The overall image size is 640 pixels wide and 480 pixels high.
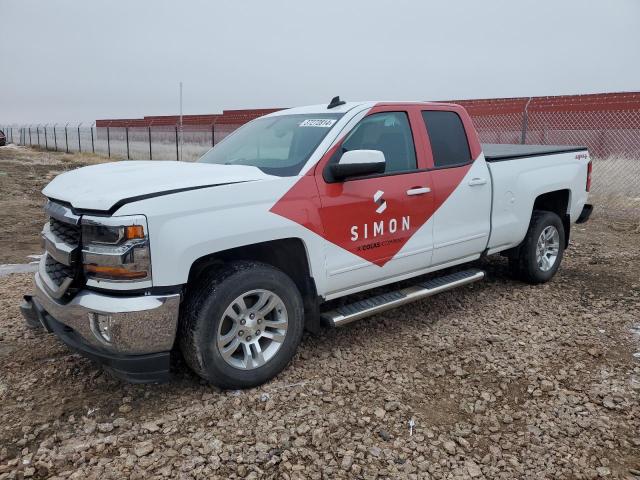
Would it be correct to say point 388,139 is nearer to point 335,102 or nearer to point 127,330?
point 335,102

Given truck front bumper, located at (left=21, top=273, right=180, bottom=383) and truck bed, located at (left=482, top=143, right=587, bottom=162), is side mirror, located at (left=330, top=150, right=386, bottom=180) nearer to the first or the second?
truck front bumper, located at (left=21, top=273, right=180, bottom=383)

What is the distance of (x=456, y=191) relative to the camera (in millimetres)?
4594

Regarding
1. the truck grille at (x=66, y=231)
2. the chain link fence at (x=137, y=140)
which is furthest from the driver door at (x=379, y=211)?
the chain link fence at (x=137, y=140)

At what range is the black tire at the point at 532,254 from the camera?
18.2 feet

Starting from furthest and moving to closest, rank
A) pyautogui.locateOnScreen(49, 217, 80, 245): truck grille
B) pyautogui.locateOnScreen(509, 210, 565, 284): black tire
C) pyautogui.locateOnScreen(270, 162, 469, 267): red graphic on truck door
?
pyautogui.locateOnScreen(509, 210, 565, 284): black tire
pyautogui.locateOnScreen(270, 162, 469, 267): red graphic on truck door
pyautogui.locateOnScreen(49, 217, 80, 245): truck grille

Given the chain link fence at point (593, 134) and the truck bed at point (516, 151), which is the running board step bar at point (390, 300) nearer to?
the truck bed at point (516, 151)

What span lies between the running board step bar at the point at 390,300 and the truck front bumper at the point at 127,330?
120 cm

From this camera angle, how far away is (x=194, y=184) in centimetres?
319

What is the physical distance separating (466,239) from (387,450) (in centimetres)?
236

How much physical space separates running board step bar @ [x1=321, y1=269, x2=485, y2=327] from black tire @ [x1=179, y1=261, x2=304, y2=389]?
0.42 m

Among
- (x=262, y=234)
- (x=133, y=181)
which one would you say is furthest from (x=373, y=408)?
(x=133, y=181)

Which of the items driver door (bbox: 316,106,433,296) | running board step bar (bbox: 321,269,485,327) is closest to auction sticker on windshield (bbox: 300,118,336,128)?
driver door (bbox: 316,106,433,296)

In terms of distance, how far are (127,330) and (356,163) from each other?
1784 mm

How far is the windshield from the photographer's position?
3824 millimetres
